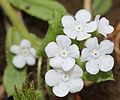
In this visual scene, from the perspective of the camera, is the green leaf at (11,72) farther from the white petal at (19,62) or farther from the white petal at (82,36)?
the white petal at (82,36)

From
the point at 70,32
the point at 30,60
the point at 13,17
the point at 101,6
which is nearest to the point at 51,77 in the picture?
the point at 70,32

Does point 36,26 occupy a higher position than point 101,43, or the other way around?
point 36,26

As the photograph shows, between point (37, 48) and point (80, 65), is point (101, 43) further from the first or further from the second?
point (37, 48)

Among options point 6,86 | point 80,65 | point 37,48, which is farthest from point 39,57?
point 80,65

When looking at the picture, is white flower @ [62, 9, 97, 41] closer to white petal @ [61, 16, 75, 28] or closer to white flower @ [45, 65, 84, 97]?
white petal @ [61, 16, 75, 28]

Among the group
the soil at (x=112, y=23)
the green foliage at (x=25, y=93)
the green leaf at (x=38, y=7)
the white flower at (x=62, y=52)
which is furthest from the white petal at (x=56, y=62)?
the green leaf at (x=38, y=7)

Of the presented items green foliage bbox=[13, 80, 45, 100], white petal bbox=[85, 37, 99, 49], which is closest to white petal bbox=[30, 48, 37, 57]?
green foliage bbox=[13, 80, 45, 100]
